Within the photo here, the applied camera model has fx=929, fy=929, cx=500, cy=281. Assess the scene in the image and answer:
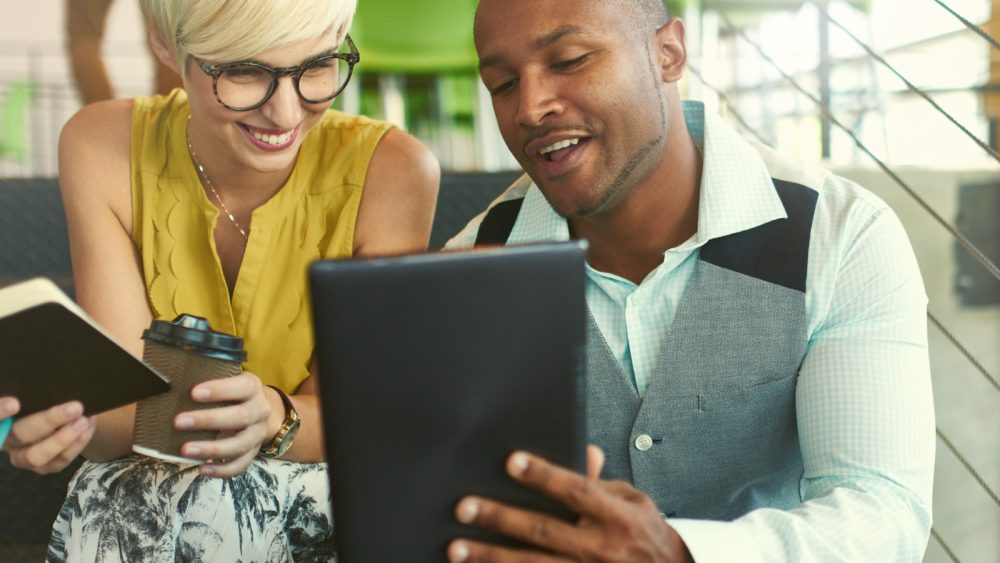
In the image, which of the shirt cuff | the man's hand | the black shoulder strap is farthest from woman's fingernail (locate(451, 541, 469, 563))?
the black shoulder strap

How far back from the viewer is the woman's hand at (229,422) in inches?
40.4

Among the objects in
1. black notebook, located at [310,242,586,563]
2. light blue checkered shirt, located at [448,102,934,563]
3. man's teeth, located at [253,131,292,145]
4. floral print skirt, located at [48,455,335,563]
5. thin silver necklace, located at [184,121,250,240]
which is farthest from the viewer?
thin silver necklace, located at [184,121,250,240]

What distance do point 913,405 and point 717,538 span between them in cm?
36

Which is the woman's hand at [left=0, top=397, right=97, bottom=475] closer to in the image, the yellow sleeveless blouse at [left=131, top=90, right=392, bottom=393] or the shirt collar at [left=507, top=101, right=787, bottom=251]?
the yellow sleeveless blouse at [left=131, top=90, right=392, bottom=393]

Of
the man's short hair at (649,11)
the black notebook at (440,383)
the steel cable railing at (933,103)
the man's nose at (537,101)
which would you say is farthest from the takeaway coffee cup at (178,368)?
the steel cable railing at (933,103)

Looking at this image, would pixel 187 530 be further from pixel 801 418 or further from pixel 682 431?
pixel 801 418

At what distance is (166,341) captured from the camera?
3.37ft

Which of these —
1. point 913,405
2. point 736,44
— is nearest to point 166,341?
point 913,405

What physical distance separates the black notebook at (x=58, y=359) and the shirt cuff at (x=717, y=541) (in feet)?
1.89

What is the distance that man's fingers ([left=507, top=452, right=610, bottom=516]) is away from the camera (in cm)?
72

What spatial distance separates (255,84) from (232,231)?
0.94 feet

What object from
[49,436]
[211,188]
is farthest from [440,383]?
[211,188]

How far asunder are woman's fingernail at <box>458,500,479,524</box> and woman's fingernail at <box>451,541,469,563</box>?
2 centimetres

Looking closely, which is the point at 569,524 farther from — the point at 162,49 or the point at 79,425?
the point at 162,49
